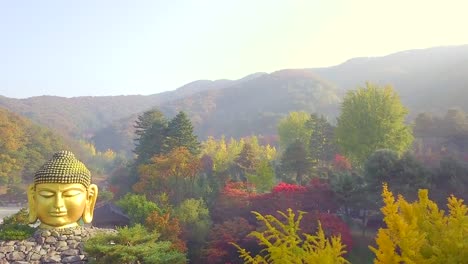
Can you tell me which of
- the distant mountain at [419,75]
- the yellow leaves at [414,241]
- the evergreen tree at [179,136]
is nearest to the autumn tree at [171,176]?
the evergreen tree at [179,136]

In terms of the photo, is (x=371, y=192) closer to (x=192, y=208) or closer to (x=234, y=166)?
(x=192, y=208)

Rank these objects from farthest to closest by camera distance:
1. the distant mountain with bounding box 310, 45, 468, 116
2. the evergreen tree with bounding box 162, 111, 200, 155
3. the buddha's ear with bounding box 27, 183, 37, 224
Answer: the distant mountain with bounding box 310, 45, 468, 116 < the evergreen tree with bounding box 162, 111, 200, 155 < the buddha's ear with bounding box 27, 183, 37, 224

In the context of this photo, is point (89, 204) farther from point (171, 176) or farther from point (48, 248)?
point (171, 176)

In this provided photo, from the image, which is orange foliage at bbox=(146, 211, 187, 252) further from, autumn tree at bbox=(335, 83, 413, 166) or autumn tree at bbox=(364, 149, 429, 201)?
autumn tree at bbox=(335, 83, 413, 166)

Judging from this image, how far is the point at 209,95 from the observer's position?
467 feet

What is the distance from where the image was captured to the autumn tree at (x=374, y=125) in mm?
27344

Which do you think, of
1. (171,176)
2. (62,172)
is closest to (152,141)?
(171,176)

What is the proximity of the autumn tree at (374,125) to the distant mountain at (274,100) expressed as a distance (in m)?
50.1

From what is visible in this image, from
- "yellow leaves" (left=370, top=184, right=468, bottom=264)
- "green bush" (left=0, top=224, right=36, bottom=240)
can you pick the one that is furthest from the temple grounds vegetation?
"green bush" (left=0, top=224, right=36, bottom=240)

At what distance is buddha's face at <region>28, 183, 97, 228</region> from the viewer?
1345 centimetres

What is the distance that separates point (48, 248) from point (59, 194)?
1855 millimetres

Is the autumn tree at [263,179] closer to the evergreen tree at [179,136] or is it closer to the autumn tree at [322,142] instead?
the evergreen tree at [179,136]

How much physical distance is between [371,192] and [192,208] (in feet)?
30.2

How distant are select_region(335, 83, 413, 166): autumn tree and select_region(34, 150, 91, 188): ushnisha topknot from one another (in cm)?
1957
